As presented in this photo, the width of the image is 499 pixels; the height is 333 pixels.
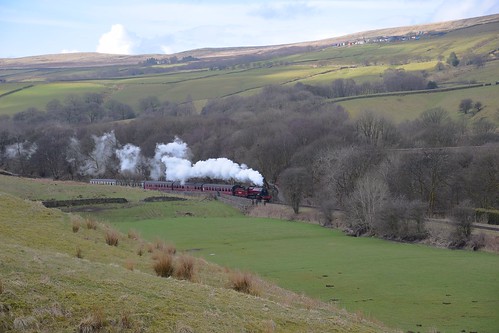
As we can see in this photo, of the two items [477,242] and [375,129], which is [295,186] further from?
[375,129]

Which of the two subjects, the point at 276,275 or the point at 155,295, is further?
the point at 276,275

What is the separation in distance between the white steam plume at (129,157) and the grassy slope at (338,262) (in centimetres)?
4078

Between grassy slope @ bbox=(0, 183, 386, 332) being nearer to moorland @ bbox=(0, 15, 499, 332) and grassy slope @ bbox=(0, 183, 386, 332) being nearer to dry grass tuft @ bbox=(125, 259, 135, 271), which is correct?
moorland @ bbox=(0, 15, 499, 332)

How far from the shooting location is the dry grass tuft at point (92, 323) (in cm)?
1218

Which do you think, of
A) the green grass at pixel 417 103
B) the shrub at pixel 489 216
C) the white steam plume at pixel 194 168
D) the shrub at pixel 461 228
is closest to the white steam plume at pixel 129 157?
the white steam plume at pixel 194 168

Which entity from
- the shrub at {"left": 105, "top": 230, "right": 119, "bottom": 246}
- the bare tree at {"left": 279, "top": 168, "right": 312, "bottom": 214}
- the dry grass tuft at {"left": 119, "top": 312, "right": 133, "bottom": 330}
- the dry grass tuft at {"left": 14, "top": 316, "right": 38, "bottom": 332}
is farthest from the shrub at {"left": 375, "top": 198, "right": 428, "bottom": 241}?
the dry grass tuft at {"left": 14, "top": 316, "right": 38, "bottom": 332}

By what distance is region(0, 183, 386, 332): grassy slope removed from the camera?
1247cm

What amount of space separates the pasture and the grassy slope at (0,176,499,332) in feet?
0.16

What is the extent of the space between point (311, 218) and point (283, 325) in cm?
5395

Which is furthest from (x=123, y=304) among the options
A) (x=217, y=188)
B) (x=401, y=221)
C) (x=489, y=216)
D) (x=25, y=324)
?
(x=217, y=188)

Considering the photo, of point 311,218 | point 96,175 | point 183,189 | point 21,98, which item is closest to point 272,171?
point 183,189

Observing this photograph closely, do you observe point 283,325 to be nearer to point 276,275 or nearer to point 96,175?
point 276,275

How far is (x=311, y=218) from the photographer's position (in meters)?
68.3

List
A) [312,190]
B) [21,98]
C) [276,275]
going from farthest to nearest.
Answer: [21,98] → [312,190] → [276,275]
